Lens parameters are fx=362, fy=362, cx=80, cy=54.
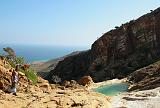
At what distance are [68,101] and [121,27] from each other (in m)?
88.7

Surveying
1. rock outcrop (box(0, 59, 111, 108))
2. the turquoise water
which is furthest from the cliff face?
rock outcrop (box(0, 59, 111, 108))

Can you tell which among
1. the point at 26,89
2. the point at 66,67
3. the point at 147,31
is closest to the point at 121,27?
the point at 147,31

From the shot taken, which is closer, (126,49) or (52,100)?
(52,100)

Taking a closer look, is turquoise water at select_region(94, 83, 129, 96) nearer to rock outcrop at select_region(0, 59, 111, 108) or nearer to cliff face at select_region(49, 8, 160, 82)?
rock outcrop at select_region(0, 59, 111, 108)

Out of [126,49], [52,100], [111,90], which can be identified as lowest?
[111,90]

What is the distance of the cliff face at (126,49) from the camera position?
99875 millimetres

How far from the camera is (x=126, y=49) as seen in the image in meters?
106

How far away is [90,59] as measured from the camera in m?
115

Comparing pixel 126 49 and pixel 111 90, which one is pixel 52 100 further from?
pixel 126 49

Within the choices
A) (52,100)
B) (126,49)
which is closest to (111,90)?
(52,100)

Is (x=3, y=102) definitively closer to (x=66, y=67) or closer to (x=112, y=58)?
(x=112, y=58)

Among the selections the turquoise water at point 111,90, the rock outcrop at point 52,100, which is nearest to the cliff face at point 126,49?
the turquoise water at point 111,90

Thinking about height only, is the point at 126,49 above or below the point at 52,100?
above

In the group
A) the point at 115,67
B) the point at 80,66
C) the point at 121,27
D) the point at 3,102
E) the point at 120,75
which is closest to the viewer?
the point at 3,102
